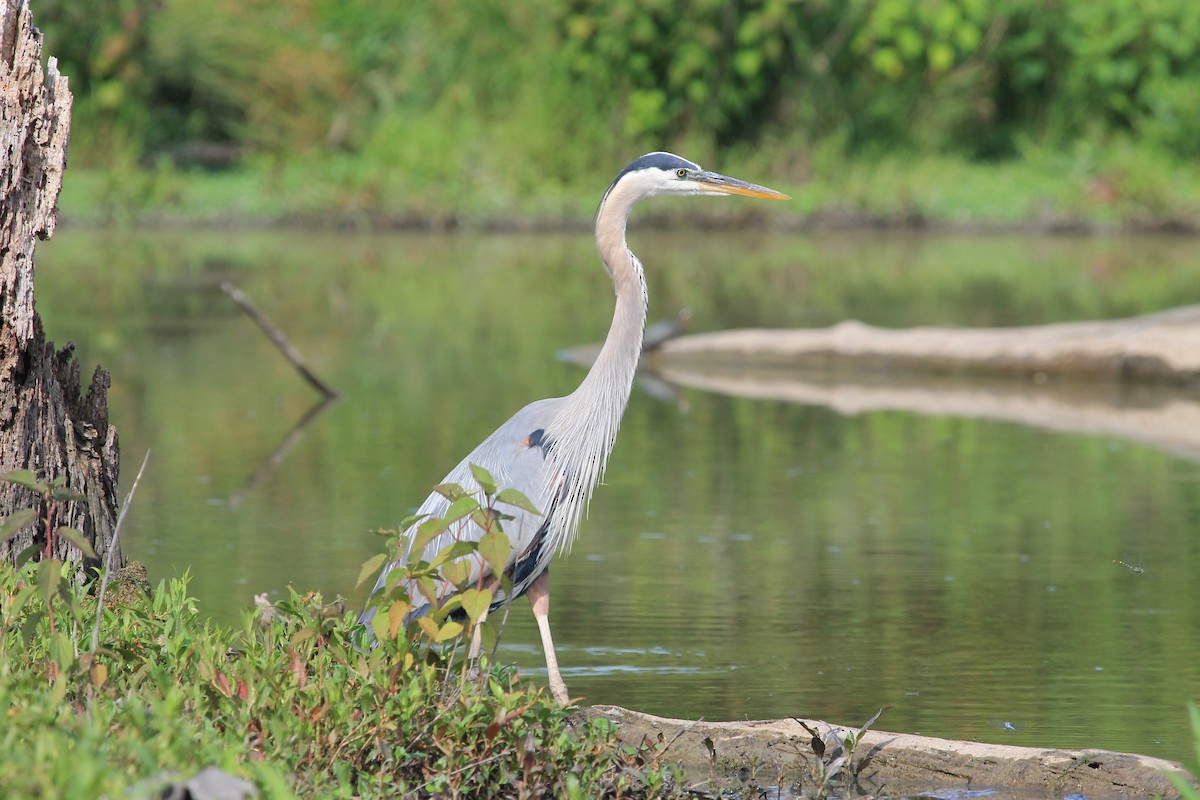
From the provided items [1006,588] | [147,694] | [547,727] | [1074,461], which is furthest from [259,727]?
[1074,461]

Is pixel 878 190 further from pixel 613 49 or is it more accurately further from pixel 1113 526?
pixel 1113 526

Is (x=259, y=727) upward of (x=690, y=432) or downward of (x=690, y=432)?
upward

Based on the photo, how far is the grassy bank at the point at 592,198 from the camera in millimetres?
22797

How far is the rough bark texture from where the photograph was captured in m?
4.57

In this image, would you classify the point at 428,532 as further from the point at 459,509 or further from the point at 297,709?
the point at 297,709

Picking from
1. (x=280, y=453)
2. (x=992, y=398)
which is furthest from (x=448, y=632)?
(x=992, y=398)

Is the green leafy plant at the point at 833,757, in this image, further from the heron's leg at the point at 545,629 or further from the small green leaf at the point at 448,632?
the small green leaf at the point at 448,632

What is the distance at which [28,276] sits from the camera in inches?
181

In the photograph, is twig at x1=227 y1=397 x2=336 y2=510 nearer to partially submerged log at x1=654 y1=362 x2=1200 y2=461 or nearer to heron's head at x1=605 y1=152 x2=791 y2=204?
partially submerged log at x1=654 y1=362 x2=1200 y2=461

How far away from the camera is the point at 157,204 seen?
2319 cm

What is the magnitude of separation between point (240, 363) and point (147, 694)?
28.9 ft

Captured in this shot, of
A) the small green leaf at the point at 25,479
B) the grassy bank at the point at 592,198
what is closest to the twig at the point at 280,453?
the small green leaf at the point at 25,479

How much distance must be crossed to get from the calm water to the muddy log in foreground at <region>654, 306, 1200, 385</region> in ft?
0.67

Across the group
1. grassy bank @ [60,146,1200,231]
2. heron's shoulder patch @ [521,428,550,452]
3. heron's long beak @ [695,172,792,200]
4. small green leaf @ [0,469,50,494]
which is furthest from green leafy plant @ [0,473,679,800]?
grassy bank @ [60,146,1200,231]
